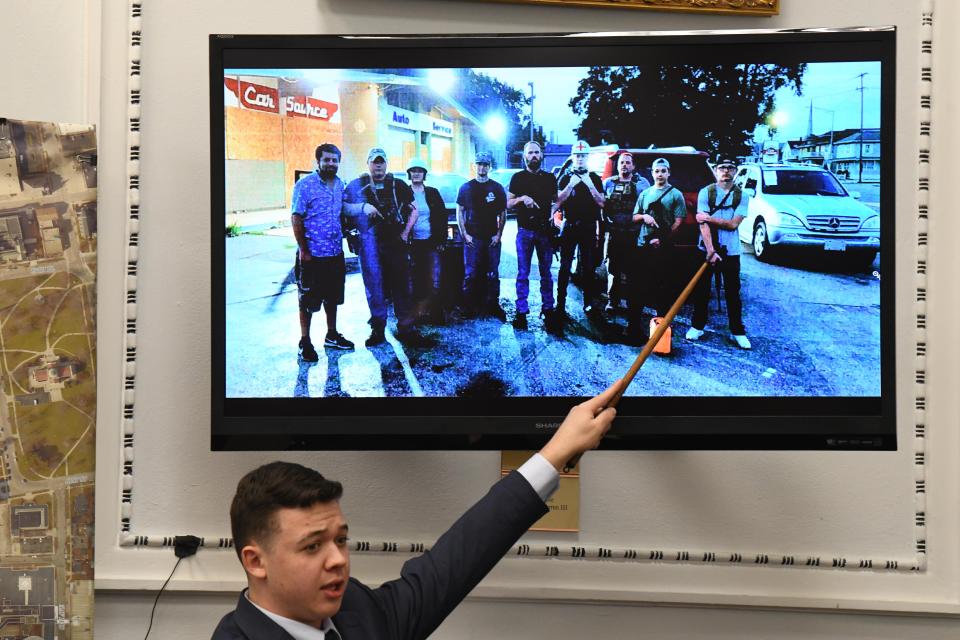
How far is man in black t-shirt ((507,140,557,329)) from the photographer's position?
82.4 inches

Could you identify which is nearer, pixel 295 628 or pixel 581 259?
pixel 295 628

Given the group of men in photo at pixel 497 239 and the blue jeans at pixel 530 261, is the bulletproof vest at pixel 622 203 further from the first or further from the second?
the blue jeans at pixel 530 261

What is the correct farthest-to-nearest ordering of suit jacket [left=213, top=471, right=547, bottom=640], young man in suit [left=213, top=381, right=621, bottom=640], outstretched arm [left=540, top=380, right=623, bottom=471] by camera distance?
1. outstretched arm [left=540, top=380, right=623, bottom=471]
2. suit jacket [left=213, top=471, right=547, bottom=640]
3. young man in suit [left=213, top=381, right=621, bottom=640]

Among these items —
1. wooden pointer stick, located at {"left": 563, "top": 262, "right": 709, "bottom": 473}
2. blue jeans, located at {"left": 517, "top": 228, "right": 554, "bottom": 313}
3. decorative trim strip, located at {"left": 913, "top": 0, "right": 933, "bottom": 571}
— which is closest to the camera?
wooden pointer stick, located at {"left": 563, "top": 262, "right": 709, "bottom": 473}

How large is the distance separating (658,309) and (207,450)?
3.77 feet

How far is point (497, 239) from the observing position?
2111 mm

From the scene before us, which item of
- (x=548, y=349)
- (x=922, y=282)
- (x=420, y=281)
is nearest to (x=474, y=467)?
(x=548, y=349)

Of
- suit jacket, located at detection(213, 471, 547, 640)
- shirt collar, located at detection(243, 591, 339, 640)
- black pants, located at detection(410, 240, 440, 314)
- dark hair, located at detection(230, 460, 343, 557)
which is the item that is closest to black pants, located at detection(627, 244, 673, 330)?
black pants, located at detection(410, 240, 440, 314)

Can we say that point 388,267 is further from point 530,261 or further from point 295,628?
point 295,628

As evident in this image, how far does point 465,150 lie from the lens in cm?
210

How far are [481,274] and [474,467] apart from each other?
517mm

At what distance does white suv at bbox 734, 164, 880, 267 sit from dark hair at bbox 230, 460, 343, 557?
1.07 m

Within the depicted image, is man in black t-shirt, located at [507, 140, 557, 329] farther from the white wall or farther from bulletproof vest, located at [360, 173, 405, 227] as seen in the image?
the white wall

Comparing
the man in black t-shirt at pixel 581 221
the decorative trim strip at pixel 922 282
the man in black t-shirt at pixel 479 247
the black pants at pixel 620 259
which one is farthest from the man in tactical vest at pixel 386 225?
the decorative trim strip at pixel 922 282
